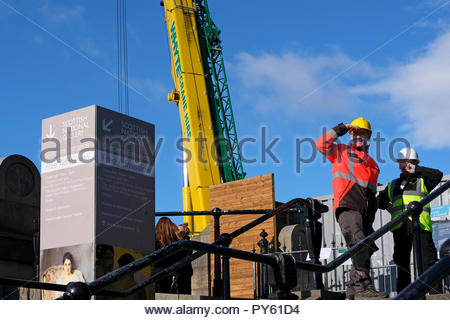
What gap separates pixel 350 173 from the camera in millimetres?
7164

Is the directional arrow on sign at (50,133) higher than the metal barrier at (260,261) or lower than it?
higher

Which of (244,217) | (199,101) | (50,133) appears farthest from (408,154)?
(199,101)

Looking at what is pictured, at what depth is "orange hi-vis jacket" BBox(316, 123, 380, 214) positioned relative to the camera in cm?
706

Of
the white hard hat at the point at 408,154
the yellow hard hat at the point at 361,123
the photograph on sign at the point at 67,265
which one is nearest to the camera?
the photograph on sign at the point at 67,265

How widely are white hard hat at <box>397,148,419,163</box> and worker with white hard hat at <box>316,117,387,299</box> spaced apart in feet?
1.69

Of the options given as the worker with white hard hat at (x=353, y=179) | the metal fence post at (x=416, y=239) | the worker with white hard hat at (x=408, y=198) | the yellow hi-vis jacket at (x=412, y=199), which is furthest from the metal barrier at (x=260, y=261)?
the yellow hi-vis jacket at (x=412, y=199)

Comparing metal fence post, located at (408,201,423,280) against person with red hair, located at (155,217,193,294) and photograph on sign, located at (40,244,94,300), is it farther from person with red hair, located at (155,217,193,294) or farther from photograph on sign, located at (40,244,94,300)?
person with red hair, located at (155,217,193,294)

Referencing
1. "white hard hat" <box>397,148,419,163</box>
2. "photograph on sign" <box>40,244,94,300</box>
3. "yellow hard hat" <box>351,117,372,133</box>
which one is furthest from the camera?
"white hard hat" <box>397,148,419,163</box>

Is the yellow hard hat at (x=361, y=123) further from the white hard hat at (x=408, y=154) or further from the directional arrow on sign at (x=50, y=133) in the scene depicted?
the directional arrow on sign at (x=50, y=133)

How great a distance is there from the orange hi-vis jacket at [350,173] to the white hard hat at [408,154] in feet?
1.83

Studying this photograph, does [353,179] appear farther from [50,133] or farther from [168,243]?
[168,243]

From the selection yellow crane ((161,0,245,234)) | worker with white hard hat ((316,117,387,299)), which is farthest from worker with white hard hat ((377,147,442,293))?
yellow crane ((161,0,245,234))

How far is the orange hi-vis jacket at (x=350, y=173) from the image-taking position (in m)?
7.06
